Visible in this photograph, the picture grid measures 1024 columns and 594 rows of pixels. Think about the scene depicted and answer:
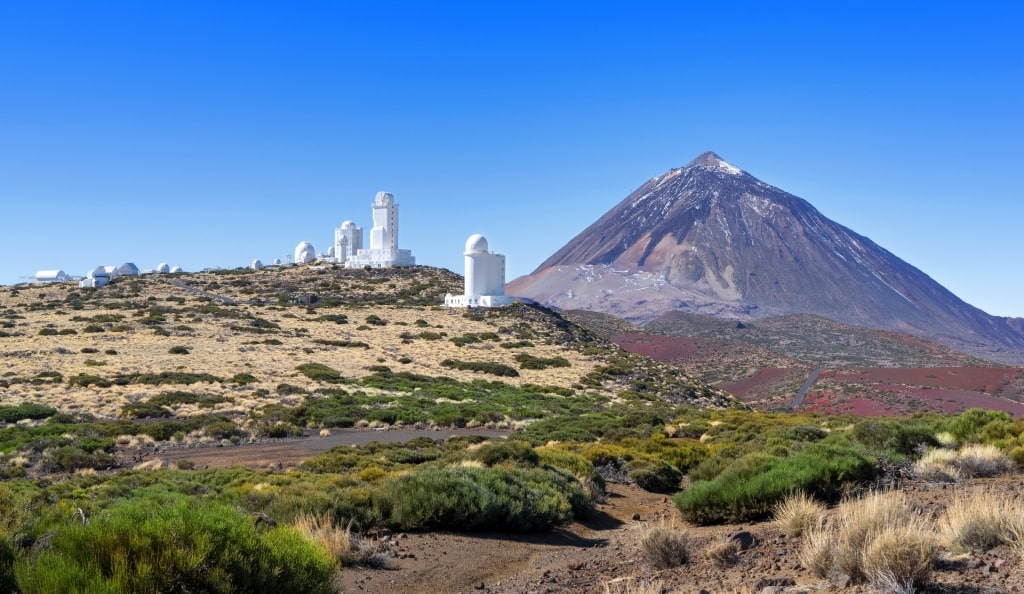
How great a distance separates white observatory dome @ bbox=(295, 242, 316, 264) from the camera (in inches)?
2869

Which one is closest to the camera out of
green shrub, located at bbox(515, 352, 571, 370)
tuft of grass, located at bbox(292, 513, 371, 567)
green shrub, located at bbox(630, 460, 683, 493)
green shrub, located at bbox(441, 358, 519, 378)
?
tuft of grass, located at bbox(292, 513, 371, 567)

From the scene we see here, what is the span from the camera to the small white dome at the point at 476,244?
4997 cm

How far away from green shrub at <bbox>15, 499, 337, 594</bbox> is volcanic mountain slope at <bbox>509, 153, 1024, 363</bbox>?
130378 mm

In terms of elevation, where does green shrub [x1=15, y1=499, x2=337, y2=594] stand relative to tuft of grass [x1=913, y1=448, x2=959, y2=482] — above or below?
above

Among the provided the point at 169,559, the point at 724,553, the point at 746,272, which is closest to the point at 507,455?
the point at 724,553

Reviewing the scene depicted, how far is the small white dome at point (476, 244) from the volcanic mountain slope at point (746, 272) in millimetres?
86159

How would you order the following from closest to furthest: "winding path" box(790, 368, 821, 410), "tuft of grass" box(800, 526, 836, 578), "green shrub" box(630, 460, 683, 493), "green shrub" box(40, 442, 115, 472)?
"tuft of grass" box(800, 526, 836, 578), "green shrub" box(630, 460, 683, 493), "green shrub" box(40, 442, 115, 472), "winding path" box(790, 368, 821, 410)

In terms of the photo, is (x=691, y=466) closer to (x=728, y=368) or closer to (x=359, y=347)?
(x=359, y=347)

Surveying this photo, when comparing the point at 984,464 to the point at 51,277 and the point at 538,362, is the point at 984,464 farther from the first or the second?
the point at 51,277

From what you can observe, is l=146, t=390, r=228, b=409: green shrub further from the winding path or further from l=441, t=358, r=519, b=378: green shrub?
the winding path

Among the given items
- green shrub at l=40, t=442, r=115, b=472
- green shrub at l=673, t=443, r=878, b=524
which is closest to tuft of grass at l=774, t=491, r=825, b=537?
green shrub at l=673, t=443, r=878, b=524

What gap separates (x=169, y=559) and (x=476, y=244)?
4627 centimetres

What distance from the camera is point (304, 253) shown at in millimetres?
73562

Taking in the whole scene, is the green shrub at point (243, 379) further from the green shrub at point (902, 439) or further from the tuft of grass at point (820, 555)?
the tuft of grass at point (820, 555)
